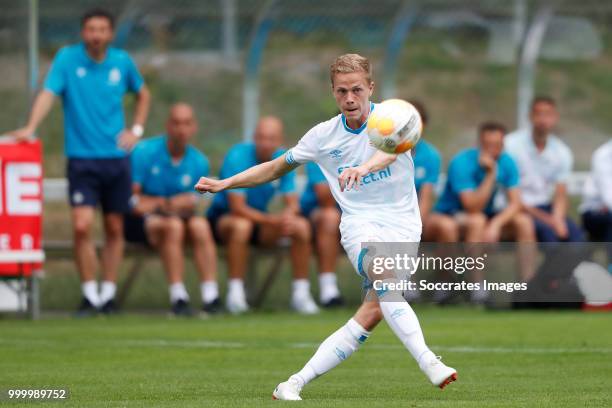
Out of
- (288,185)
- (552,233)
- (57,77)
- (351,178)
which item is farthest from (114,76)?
(351,178)

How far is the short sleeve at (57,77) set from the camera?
38.9 ft

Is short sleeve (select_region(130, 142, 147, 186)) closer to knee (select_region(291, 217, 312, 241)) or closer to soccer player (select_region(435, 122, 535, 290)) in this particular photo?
knee (select_region(291, 217, 312, 241))

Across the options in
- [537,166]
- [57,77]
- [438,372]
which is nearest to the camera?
[438,372]

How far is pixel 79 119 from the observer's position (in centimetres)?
1201

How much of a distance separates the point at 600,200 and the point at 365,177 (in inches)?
276

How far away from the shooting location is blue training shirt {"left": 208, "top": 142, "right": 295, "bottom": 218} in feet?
41.8

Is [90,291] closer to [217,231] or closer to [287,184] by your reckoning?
[217,231]

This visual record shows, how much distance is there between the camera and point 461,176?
1311 centimetres

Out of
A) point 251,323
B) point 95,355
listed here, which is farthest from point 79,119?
point 95,355

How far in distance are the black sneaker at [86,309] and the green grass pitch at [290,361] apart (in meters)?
0.23

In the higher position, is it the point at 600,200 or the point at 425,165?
the point at 425,165

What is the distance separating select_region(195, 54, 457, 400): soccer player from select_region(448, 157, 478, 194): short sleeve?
6.10m

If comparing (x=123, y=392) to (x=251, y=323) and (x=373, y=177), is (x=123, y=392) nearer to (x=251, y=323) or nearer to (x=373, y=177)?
(x=373, y=177)

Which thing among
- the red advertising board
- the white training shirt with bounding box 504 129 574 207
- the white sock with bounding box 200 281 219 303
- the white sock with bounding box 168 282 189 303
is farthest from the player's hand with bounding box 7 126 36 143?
the white training shirt with bounding box 504 129 574 207
